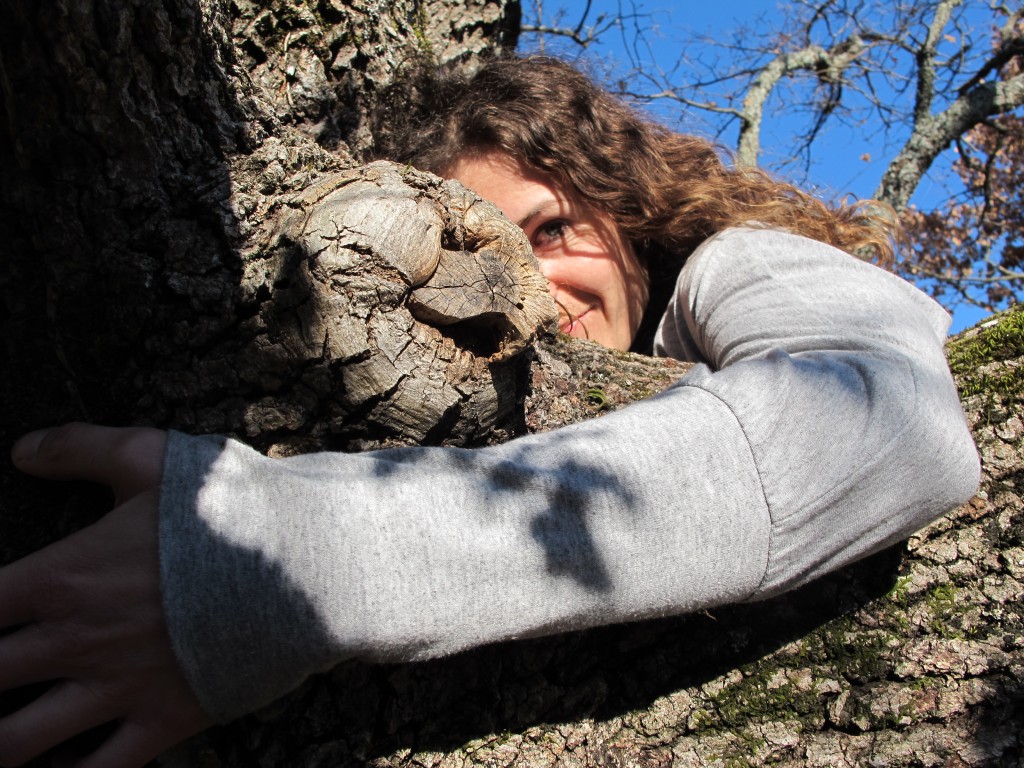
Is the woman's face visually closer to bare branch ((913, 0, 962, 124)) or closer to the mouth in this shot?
the mouth

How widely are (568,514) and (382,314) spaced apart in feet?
1.63

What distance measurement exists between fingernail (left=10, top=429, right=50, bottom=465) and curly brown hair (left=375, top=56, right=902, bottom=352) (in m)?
1.34

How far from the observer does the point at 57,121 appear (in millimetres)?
1250

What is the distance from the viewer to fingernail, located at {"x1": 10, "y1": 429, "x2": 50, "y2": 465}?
4.03 feet

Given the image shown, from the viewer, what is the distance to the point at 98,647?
1022mm

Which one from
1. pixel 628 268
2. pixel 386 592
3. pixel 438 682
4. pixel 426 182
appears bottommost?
pixel 438 682

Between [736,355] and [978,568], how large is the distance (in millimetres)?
631

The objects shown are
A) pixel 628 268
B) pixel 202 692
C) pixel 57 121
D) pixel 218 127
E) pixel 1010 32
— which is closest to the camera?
pixel 202 692

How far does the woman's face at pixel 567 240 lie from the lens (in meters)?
2.36

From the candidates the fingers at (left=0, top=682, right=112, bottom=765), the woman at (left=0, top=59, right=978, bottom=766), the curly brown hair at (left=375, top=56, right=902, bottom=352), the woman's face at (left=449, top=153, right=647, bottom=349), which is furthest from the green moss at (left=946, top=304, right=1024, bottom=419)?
the fingers at (left=0, top=682, right=112, bottom=765)

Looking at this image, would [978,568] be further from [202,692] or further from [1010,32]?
[1010,32]

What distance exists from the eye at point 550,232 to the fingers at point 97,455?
146cm

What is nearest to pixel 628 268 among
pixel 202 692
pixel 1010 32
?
pixel 202 692

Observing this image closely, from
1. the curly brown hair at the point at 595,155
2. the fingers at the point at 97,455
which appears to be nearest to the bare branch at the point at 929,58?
the curly brown hair at the point at 595,155
